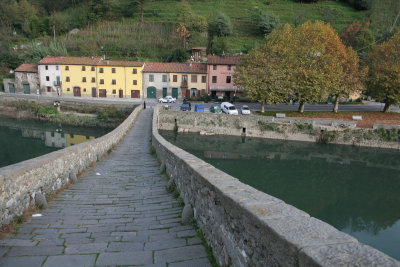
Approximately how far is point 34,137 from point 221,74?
88.1 ft

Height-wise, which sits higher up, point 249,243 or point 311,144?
point 249,243

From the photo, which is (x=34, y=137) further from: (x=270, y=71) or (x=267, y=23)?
(x=267, y=23)

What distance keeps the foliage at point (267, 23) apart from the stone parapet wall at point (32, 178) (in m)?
67.6

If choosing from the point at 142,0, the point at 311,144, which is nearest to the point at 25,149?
the point at 311,144

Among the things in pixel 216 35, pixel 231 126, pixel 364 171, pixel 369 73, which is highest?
pixel 216 35

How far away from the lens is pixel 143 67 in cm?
4334

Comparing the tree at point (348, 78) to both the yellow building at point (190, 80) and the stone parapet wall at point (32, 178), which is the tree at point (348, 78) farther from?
the stone parapet wall at point (32, 178)

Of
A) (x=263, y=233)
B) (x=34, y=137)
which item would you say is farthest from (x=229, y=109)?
(x=263, y=233)

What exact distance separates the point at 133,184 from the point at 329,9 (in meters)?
90.4

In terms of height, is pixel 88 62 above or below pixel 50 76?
above

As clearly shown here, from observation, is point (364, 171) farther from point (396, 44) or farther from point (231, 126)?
point (396, 44)

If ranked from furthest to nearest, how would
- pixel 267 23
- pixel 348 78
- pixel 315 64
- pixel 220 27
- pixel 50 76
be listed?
pixel 267 23, pixel 220 27, pixel 50 76, pixel 348 78, pixel 315 64

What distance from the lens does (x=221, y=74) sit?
42.2 meters

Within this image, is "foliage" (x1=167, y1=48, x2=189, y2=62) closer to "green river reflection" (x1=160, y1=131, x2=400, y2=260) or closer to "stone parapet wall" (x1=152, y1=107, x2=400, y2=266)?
"green river reflection" (x1=160, y1=131, x2=400, y2=260)
